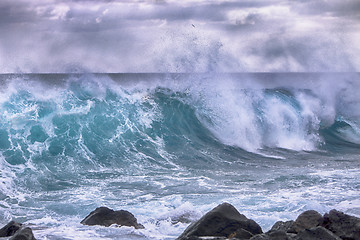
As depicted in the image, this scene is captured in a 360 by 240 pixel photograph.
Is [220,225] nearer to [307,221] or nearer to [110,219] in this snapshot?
[307,221]

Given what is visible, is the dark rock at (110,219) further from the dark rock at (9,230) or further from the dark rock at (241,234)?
the dark rock at (241,234)

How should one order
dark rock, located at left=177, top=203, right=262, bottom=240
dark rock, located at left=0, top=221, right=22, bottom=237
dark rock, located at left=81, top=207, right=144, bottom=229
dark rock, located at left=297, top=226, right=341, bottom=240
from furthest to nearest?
dark rock, located at left=81, top=207, right=144, bottom=229, dark rock, located at left=0, top=221, right=22, bottom=237, dark rock, located at left=177, top=203, right=262, bottom=240, dark rock, located at left=297, top=226, right=341, bottom=240

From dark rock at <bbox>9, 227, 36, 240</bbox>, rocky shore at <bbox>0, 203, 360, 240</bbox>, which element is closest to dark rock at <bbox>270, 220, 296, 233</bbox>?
rocky shore at <bbox>0, 203, 360, 240</bbox>

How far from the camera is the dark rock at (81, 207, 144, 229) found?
7.10 meters

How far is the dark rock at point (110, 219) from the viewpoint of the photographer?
7.10 m

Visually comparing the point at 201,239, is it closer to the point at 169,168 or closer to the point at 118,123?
the point at 169,168

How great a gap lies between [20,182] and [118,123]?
5.94 m

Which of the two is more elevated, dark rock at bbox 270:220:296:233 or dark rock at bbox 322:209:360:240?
dark rock at bbox 322:209:360:240

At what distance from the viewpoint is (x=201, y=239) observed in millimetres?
5711

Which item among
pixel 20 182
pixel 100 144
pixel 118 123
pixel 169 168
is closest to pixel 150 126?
pixel 118 123

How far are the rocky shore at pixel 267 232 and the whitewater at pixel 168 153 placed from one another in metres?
0.82

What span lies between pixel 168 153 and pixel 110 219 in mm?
8026

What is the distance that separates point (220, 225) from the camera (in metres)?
6.27

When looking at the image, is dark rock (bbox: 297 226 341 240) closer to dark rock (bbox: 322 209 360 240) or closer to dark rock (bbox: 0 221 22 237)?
dark rock (bbox: 322 209 360 240)
